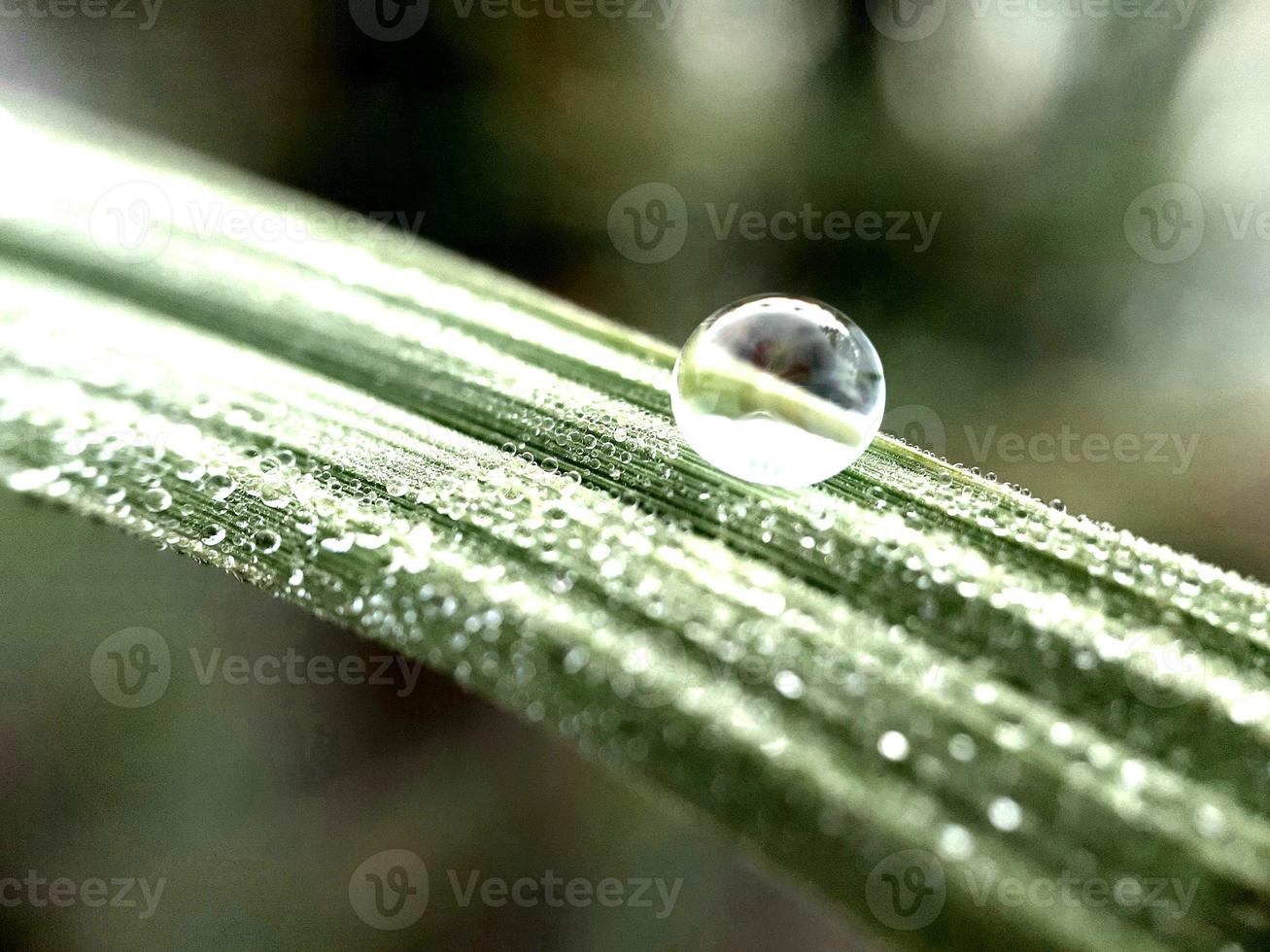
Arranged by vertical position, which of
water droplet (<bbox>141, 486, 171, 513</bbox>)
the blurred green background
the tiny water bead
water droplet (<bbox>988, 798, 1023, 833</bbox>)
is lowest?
water droplet (<bbox>141, 486, 171, 513</bbox>)

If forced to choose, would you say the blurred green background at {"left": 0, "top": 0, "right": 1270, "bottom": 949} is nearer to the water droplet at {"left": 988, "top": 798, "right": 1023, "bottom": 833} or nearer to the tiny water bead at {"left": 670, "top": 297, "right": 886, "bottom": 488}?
the tiny water bead at {"left": 670, "top": 297, "right": 886, "bottom": 488}

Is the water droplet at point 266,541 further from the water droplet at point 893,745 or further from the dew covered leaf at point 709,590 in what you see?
the water droplet at point 893,745

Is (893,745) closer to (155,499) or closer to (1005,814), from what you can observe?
(1005,814)

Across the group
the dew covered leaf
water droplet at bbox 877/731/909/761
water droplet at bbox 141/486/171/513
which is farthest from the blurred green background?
water droplet at bbox 877/731/909/761

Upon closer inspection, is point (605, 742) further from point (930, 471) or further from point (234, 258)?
point (234, 258)

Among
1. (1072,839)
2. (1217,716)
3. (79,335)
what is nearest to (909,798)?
(1072,839)

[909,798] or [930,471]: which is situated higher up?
[930,471]
